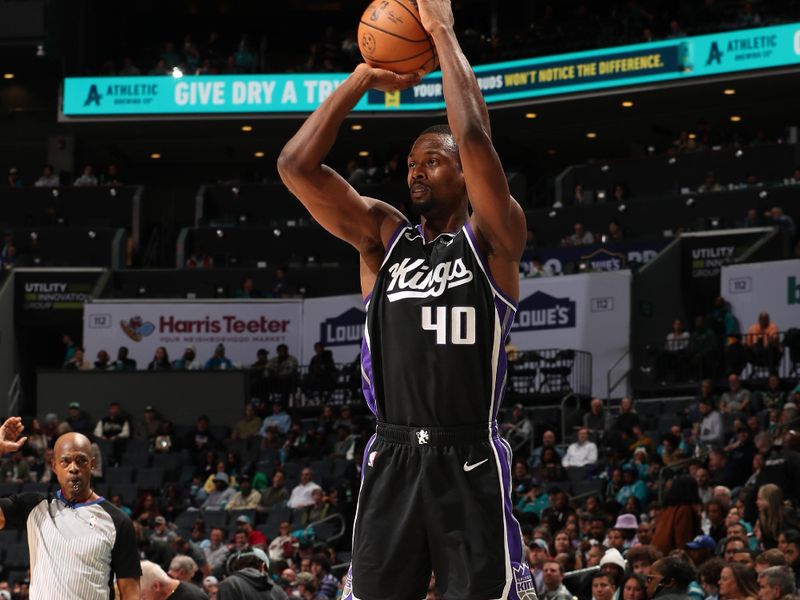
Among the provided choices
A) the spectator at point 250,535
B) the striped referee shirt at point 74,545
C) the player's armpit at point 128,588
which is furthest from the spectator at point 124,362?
the player's armpit at point 128,588

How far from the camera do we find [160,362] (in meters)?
25.6

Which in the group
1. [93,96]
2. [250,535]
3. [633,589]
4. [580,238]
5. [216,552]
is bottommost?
[216,552]

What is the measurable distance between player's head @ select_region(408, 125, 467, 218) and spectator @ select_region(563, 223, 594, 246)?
2144cm

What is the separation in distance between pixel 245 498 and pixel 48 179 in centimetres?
1421

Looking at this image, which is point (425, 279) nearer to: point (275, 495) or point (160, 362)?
point (275, 495)

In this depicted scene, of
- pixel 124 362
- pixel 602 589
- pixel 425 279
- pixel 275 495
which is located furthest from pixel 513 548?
pixel 124 362

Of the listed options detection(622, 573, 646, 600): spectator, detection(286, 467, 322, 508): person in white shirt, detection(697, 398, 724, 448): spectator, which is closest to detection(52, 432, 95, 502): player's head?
detection(622, 573, 646, 600): spectator

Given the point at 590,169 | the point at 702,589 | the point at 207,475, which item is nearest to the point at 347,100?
the point at 702,589

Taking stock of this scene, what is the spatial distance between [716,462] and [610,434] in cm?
351

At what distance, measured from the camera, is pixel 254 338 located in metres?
26.6

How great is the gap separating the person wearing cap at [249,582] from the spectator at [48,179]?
76.2 ft

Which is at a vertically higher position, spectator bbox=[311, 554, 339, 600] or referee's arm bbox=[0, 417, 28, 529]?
referee's arm bbox=[0, 417, 28, 529]

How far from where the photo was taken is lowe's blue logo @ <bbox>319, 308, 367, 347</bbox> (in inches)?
1006

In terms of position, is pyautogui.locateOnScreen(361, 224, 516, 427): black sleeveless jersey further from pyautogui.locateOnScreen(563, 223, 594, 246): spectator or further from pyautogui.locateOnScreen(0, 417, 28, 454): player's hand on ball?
pyautogui.locateOnScreen(563, 223, 594, 246): spectator
